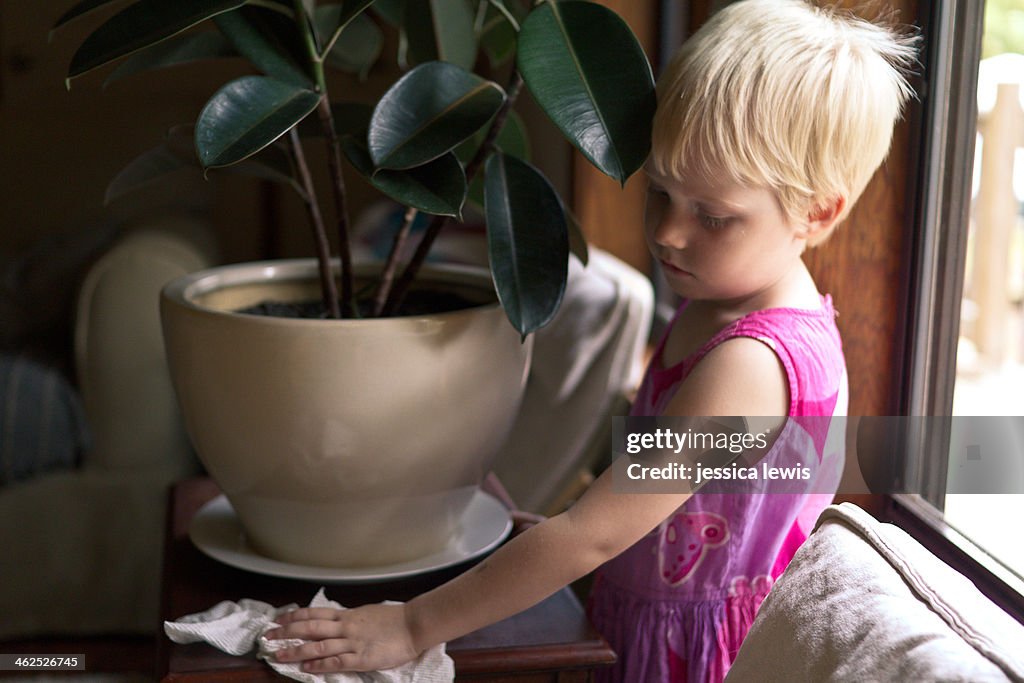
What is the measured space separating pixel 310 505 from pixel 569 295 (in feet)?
2.20

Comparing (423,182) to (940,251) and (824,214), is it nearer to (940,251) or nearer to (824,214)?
(824,214)

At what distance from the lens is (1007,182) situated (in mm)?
1812

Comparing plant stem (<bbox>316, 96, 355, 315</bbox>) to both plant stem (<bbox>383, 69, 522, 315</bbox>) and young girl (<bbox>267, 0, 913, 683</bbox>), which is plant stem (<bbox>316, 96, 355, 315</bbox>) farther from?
young girl (<bbox>267, 0, 913, 683</bbox>)

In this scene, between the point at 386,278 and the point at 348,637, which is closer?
the point at 348,637

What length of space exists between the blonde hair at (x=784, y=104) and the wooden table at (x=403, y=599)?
0.36 meters

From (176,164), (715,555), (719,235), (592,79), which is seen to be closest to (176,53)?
(176,164)

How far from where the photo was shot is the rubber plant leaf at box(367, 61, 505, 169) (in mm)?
735

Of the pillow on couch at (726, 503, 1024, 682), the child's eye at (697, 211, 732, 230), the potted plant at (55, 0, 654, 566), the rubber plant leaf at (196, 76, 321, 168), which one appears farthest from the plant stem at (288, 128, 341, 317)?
the pillow on couch at (726, 503, 1024, 682)

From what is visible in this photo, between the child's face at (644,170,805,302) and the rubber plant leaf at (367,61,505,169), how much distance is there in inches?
5.8

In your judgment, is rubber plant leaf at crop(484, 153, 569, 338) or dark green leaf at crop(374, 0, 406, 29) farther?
dark green leaf at crop(374, 0, 406, 29)

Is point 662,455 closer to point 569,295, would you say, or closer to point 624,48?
point 624,48

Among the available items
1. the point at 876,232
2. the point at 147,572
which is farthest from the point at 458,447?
the point at 147,572

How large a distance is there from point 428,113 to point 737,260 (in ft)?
0.86

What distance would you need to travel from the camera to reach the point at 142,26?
0.72m
